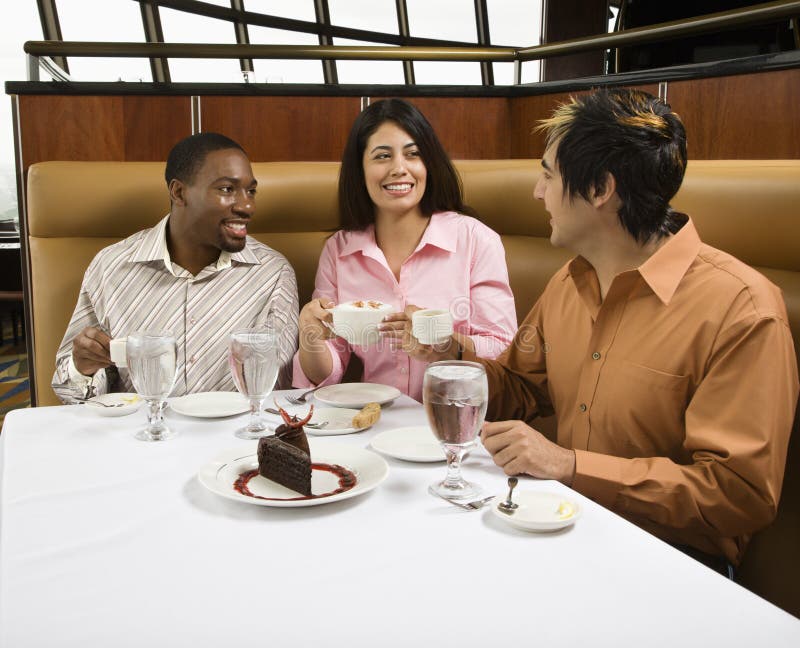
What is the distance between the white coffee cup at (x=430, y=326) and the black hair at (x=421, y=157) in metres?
0.86

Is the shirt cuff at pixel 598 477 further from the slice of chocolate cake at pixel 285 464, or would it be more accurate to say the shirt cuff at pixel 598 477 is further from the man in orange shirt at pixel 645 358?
the slice of chocolate cake at pixel 285 464

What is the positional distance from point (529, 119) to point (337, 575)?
8.69 ft

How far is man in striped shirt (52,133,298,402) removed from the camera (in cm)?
220

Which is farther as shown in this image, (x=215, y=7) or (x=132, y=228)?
(x=215, y=7)

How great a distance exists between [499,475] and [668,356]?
43cm

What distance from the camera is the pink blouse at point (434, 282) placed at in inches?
87.7

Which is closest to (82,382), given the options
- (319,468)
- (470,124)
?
(319,468)

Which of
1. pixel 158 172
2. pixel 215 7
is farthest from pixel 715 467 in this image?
pixel 215 7

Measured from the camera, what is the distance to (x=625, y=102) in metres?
1.50

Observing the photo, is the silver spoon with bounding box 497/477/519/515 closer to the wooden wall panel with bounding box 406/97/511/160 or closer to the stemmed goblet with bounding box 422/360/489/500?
the stemmed goblet with bounding box 422/360/489/500

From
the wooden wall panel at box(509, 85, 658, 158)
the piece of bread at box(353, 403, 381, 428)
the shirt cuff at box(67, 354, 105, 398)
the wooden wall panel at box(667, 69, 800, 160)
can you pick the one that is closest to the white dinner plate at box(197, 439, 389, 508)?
the piece of bread at box(353, 403, 381, 428)

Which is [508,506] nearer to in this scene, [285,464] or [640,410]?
[285,464]

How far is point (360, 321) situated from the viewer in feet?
5.29

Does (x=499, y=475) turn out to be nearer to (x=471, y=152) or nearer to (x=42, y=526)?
(x=42, y=526)
